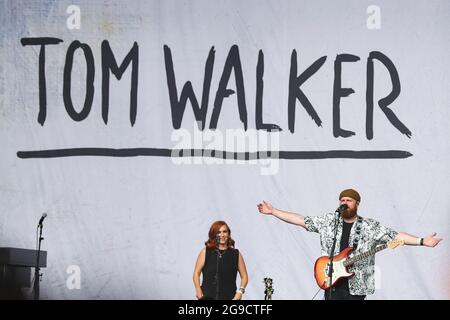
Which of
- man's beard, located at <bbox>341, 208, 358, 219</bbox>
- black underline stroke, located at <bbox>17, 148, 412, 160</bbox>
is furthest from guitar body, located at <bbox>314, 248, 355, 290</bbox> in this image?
black underline stroke, located at <bbox>17, 148, 412, 160</bbox>

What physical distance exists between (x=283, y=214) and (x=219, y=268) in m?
0.67

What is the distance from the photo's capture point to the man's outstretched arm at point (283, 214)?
261 inches

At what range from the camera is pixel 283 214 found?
6711mm

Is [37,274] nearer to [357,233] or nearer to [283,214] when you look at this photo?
[283,214]

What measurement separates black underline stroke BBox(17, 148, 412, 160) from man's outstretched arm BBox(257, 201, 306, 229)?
48 centimetres

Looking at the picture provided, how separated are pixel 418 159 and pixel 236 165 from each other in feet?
4.67

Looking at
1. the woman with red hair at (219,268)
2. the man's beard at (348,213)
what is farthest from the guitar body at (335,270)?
the woman with red hair at (219,268)

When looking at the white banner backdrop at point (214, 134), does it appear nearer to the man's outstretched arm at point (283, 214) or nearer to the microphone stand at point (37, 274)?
the microphone stand at point (37, 274)

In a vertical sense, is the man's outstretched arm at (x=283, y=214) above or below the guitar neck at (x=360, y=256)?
above

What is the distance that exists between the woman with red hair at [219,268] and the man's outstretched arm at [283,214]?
436mm

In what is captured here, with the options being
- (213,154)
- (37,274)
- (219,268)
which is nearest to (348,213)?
(219,268)

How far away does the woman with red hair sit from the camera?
20.9 feet

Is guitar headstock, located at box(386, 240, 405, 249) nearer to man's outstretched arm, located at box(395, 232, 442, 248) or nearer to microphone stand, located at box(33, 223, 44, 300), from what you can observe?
man's outstretched arm, located at box(395, 232, 442, 248)

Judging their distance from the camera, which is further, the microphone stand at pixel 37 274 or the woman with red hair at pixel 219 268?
the microphone stand at pixel 37 274
